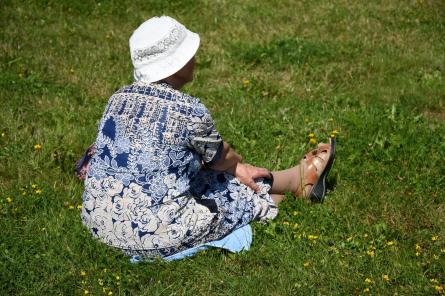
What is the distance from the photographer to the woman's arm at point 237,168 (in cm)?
491

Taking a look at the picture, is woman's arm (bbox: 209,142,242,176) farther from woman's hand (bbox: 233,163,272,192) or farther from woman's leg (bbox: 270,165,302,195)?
woman's leg (bbox: 270,165,302,195)

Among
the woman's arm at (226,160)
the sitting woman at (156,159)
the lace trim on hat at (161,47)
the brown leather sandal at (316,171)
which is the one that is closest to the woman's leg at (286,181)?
the brown leather sandal at (316,171)

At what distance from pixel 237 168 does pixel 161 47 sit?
111 cm

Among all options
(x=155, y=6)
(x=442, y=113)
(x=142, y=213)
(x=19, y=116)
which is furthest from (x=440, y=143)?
(x=155, y=6)

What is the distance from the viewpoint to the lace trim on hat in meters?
4.59

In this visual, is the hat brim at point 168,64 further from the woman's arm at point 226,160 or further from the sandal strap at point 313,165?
the sandal strap at point 313,165

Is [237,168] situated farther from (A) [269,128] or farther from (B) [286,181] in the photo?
(A) [269,128]

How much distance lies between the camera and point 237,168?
17.1 ft

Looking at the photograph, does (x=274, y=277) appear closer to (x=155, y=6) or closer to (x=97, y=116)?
Result: (x=97, y=116)

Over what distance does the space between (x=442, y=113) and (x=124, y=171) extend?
142 inches

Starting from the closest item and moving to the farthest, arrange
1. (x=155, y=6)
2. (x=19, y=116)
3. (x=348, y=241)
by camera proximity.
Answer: (x=348, y=241) → (x=19, y=116) → (x=155, y=6)

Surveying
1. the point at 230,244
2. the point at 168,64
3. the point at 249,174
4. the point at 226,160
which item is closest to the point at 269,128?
the point at 249,174

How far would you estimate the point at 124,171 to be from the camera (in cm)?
457

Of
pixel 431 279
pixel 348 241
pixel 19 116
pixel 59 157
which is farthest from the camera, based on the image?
pixel 19 116
